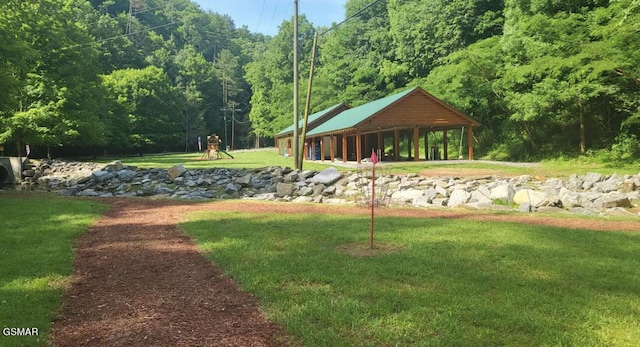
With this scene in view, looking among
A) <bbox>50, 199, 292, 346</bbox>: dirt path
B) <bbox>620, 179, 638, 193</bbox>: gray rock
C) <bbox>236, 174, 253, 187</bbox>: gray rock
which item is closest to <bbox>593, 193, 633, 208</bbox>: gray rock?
<bbox>620, 179, 638, 193</bbox>: gray rock

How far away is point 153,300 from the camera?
427 cm

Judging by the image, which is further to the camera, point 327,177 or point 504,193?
point 327,177

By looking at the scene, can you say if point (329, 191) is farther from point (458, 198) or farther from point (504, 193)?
point (504, 193)

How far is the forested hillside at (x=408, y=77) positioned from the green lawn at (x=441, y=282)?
8.61 metres

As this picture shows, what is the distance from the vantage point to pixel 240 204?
41.8ft

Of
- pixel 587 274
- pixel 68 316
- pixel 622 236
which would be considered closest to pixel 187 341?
pixel 68 316

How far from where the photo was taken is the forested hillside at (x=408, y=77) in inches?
763

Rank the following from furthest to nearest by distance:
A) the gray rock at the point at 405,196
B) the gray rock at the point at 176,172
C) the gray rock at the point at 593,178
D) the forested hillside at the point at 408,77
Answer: the gray rock at the point at 176,172
the forested hillside at the point at 408,77
the gray rock at the point at 593,178
the gray rock at the point at 405,196

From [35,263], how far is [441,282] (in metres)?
4.99

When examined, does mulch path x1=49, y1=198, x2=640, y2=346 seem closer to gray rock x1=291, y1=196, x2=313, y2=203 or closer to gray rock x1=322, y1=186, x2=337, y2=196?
gray rock x1=291, y1=196, x2=313, y2=203

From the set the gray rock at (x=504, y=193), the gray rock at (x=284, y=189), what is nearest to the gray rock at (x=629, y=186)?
the gray rock at (x=504, y=193)

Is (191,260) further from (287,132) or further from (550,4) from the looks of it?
(287,132)

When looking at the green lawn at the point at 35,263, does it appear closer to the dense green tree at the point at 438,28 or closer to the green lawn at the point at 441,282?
the green lawn at the point at 441,282

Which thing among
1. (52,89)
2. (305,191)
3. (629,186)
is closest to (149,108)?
(52,89)
